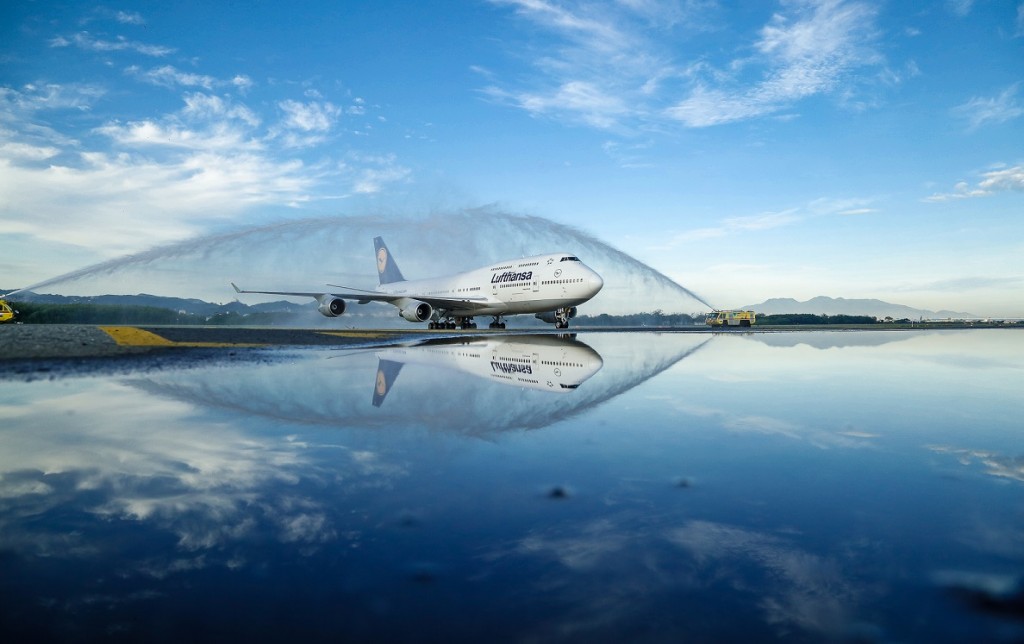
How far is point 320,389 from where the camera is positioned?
28.5ft

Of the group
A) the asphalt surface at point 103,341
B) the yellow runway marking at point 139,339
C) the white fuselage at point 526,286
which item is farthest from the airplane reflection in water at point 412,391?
the white fuselage at point 526,286

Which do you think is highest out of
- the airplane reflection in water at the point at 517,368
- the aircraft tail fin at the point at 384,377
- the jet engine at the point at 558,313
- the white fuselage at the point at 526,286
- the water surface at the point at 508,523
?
the white fuselage at the point at 526,286

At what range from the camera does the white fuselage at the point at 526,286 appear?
3362cm

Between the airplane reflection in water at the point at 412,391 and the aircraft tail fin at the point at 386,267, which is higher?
the aircraft tail fin at the point at 386,267

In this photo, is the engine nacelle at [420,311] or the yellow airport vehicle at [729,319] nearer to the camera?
the engine nacelle at [420,311]

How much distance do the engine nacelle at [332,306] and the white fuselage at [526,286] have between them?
17.5 ft

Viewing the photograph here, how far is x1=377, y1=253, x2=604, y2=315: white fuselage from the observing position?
3362 centimetres

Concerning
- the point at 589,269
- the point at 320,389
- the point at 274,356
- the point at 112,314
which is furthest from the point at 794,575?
the point at 112,314

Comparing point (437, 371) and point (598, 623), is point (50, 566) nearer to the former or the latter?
point (598, 623)

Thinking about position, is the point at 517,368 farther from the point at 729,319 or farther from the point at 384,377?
the point at 729,319

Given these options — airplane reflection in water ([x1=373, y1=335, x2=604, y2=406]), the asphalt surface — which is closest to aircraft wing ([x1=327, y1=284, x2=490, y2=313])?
the asphalt surface

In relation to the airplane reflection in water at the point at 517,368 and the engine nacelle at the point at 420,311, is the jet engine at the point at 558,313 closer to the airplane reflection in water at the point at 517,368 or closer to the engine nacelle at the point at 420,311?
the engine nacelle at the point at 420,311

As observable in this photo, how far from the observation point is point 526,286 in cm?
3656

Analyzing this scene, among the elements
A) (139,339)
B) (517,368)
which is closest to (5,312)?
(139,339)
